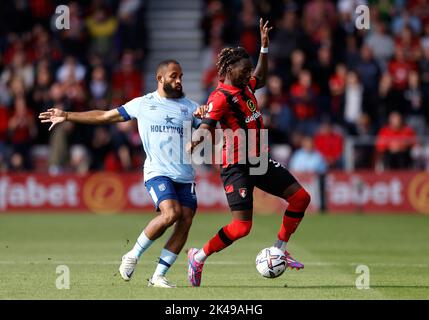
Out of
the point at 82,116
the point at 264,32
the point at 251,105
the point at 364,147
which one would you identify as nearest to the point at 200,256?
the point at 251,105

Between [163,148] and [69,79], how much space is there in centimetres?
1451

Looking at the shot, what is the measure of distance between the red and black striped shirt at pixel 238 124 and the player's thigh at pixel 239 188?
0.10m

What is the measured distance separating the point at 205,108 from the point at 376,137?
45.7ft

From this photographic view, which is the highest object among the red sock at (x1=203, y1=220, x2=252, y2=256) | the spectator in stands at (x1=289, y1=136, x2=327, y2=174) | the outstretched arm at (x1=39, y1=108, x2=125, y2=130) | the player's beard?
the player's beard

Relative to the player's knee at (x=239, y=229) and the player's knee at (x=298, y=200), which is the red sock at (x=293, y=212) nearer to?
the player's knee at (x=298, y=200)

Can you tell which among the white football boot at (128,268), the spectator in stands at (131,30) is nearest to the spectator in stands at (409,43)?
the spectator in stands at (131,30)

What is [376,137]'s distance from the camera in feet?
81.7

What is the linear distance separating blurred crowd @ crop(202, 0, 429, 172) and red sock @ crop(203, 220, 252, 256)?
1264cm

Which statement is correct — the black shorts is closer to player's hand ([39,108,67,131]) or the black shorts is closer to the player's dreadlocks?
the player's dreadlocks

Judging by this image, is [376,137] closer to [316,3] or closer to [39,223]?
[316,3]

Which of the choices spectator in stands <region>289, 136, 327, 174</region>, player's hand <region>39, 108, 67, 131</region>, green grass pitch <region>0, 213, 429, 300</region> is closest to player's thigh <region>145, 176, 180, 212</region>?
green grass pitch <region>0, 213, 429, 300</region>

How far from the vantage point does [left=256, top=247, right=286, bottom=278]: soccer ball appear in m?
11.8

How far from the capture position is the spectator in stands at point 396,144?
80.9ft

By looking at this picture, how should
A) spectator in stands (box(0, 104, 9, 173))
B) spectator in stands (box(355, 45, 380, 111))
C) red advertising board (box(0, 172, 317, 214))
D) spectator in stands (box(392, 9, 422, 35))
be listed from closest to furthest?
red advertising board (box(0, 172, 317, 214)), spectator in stands (box(0, 104, 9, 173)), spectator in stands (box(355, 45, 380, 111)), spectator in stands (box(392, 9, 422, 35))
